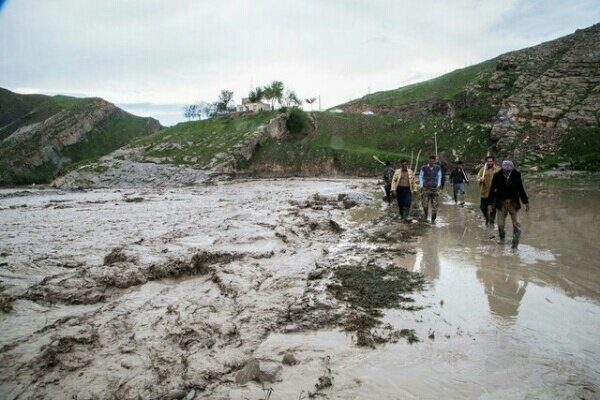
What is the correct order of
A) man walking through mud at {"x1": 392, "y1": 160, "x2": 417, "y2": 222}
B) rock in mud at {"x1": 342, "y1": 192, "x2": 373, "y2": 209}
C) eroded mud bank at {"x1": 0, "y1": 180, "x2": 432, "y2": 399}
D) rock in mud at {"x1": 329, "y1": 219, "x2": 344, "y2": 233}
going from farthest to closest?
rock in mud at {"x1": 342, "y1": 192, "x2": 373, "y2": 209}
man walking through mud at {"x1": 392, "y1": 160, "x2": 417, "y2": 222}
rock in mud at {"x1": 329, "y1": 219, "x2": 344, "y2": 233}
eroded mud bank at {"x1": 0, "y1": 180, "x2": 432, "y2": 399}

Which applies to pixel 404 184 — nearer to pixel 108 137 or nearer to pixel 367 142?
pixel 367 142

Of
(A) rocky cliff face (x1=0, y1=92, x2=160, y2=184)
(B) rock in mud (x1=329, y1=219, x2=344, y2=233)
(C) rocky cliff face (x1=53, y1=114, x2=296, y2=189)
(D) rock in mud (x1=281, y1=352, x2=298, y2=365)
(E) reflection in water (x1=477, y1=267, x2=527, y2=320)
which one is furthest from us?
(A) rocky cliff face (x1=0, y1=92, x2=160, y2=184)

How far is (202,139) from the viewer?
58.5 m

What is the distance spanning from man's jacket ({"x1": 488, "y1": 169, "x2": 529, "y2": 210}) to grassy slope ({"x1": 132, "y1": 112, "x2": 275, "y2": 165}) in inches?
1739

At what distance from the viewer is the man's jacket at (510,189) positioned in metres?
9.92

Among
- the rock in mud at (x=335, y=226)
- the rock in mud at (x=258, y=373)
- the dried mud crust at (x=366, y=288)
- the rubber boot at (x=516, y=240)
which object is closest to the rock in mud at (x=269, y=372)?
the rock in mud at (x=258, y=373)

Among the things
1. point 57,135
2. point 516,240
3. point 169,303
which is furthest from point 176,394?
point 57,135

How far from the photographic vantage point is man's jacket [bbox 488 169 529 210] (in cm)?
992

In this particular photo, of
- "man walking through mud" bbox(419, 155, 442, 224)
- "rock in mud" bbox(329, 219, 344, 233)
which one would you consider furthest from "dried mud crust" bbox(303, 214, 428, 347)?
"man walking through mud" bbox(419, 155, 442, 224)

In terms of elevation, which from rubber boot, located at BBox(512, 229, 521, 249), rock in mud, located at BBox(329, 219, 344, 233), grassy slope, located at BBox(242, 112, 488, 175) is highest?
grassy slope, located at BBox(242, 112, 488, 175)

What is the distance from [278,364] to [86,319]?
10.7ft

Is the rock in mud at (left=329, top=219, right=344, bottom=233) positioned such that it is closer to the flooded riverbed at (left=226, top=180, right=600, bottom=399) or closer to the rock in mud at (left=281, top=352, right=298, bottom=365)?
the flooded riverbed at (left=226, top=180, right=600, bottom=399)

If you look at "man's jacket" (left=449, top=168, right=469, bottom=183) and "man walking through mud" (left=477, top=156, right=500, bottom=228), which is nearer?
"man walking through mud" (left=477, top=156, right=500, bottom=228)

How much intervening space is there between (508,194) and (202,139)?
53399 mm
